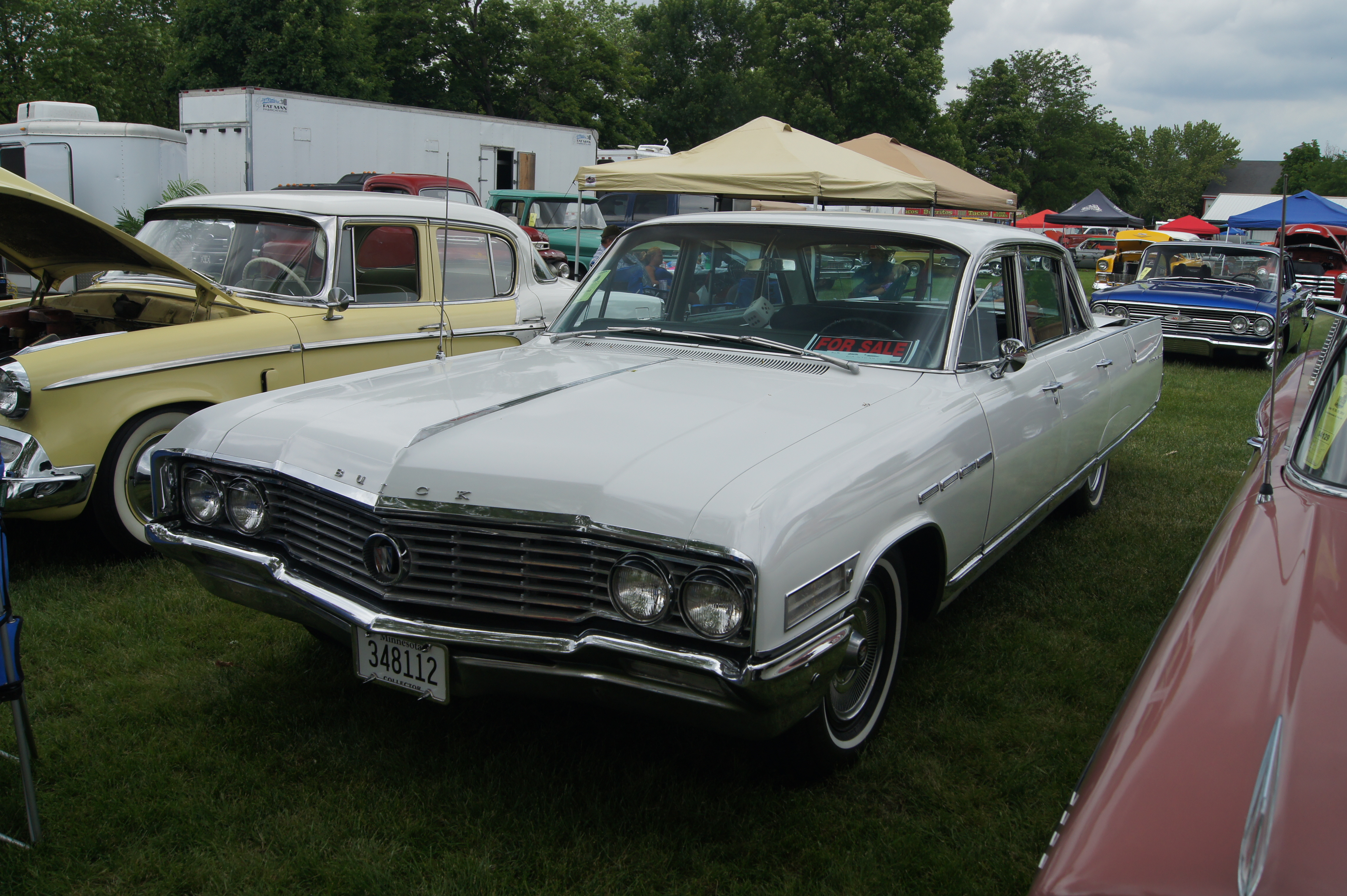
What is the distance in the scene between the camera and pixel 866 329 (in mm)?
3693

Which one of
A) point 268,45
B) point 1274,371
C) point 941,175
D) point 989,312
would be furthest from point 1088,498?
point 268,45

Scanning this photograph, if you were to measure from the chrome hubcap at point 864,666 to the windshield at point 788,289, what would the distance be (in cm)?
97

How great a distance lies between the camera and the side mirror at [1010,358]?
3588 mm

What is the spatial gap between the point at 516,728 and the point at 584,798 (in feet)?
1.57

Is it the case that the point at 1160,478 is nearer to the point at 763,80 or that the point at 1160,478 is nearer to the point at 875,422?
the point at 875,422

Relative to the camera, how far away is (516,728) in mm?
3164

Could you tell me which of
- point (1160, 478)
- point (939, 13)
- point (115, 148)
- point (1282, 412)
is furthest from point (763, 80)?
point (1282, 412)

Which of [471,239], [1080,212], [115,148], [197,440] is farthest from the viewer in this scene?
[1080,212]

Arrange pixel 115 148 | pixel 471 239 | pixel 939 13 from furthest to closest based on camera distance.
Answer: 1. pixel 939 13
2. pixel 115 148
3. pixel 471 239

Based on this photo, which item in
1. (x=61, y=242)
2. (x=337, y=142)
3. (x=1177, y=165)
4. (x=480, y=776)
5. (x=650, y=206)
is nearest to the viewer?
(x=480, y=776)

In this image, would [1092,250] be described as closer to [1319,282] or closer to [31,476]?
[1319,282]

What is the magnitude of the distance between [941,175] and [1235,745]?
14049 millimetres

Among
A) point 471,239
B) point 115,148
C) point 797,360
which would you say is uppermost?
point 115,148

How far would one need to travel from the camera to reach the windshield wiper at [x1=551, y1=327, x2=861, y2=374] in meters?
3.47
